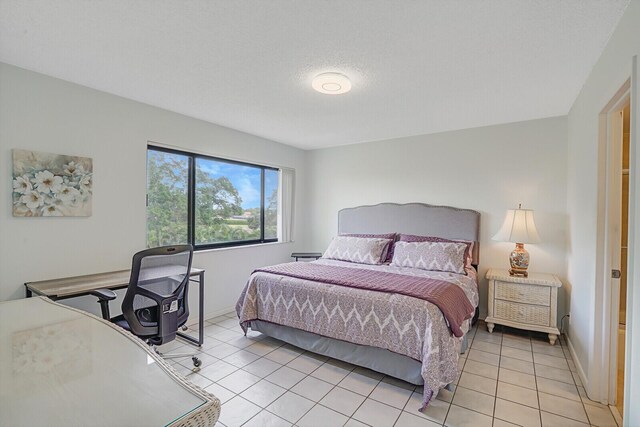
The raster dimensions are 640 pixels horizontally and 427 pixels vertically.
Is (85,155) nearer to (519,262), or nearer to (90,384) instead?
(90,384)

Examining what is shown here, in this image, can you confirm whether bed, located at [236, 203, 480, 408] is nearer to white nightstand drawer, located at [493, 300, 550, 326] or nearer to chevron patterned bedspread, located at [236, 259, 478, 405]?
chevron patterned bedspread, located at [236, 259, 478, 405]

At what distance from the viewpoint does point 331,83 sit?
7.80ft

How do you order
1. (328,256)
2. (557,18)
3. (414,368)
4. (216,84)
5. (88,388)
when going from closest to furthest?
1. (88,388)
2. (557,18)
3. (414,368)
4. (216,84)
5. (328,256)

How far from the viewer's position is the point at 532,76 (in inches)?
91.4

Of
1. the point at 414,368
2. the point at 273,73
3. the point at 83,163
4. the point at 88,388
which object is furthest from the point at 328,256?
the point at 88,388

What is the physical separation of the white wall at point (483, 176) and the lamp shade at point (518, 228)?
0.93ft

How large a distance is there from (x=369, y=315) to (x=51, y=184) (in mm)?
2660

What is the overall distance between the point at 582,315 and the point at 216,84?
3.43 m

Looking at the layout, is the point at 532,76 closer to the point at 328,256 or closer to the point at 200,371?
the point at 328,256

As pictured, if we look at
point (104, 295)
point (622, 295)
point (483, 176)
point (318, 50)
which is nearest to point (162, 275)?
point (104, 295)

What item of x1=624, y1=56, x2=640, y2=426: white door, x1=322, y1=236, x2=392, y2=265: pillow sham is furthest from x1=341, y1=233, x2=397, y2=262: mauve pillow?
x1=624, y1=56, x2=640, y2=426: white door

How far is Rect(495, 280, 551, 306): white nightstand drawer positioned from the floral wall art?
13.0 feet

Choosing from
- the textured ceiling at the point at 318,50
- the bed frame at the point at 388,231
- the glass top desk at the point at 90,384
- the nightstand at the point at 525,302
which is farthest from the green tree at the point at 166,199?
the nightstand at the point at 525,302

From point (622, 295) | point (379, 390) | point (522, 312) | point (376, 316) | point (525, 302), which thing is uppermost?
point (622, 295)
